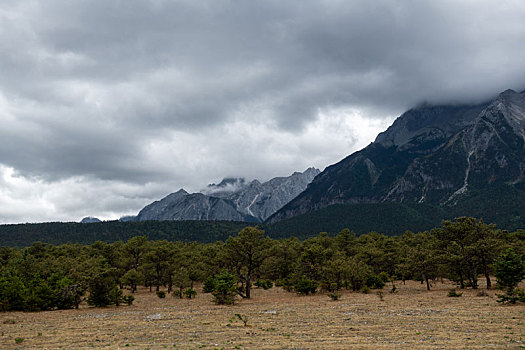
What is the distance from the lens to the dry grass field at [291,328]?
23.5 meters

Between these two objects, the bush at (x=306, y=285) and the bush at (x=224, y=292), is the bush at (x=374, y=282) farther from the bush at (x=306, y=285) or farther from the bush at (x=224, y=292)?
the bush at (x=224, y=292)

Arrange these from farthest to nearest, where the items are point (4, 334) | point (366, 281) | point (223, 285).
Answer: point (366, 281)
point (223, 285)
point (4, 334)

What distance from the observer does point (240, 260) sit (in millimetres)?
58000

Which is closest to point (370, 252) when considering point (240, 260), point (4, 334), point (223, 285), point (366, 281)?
point (366, 281)

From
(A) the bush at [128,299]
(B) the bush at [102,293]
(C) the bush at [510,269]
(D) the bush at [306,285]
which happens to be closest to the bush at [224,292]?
(A) the bush at [128,299]

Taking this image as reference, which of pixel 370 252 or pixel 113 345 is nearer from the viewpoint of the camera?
pixel 113 345

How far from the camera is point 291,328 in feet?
97.7

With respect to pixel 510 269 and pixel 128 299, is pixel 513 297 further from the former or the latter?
pixel 128 299

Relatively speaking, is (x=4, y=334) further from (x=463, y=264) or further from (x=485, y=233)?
(x=485, y=233)

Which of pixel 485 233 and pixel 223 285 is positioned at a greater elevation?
pixel 485 233

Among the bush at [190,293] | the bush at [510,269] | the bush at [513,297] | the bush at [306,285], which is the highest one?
the bush at [510,269]

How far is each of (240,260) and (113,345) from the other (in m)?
34.0

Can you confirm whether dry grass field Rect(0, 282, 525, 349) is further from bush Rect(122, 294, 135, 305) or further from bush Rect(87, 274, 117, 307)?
bush Rect(122, 294, 135, 305)

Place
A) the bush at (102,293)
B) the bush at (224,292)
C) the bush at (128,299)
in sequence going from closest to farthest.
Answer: the bush at (224,292) < the bush at (102,293) < the bush at (128,299)
